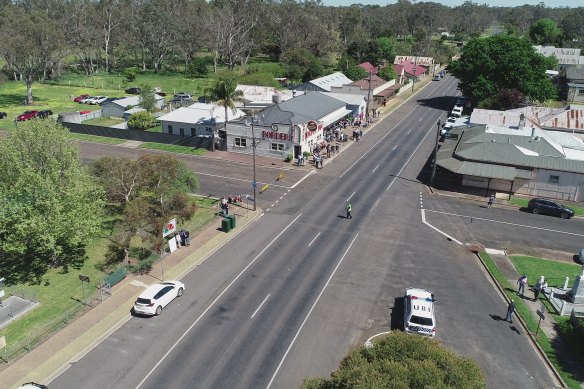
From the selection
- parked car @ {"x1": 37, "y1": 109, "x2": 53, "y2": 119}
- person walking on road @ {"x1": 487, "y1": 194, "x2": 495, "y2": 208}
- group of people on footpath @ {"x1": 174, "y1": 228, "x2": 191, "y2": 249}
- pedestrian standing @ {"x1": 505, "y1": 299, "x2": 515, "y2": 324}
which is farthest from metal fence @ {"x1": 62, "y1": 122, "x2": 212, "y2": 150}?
pedestrian standing @ {"x1": 505, "y1": 299, "x2": 515, "y2": 324}

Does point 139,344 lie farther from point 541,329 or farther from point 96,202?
point 541,329

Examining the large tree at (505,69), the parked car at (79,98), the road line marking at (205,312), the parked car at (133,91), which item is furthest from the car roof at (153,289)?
the parked car at (133,91)

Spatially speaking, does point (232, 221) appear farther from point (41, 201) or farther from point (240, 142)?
point (240, 142)

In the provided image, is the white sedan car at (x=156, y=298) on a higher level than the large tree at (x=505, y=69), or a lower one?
lower

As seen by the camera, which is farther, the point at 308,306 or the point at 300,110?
the point at 300,110

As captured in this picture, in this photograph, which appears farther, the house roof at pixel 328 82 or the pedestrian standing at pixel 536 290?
the house roof at pixel 328 82

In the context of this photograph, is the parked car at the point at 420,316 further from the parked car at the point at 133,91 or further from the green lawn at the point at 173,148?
the parked car at the point at 133,91

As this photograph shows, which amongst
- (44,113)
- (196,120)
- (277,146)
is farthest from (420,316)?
(44,113)
